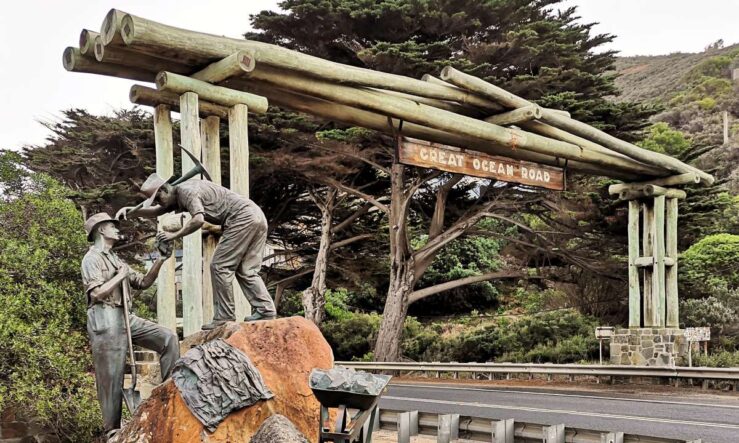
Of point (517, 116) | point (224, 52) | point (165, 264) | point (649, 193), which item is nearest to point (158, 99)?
point (224, 52)

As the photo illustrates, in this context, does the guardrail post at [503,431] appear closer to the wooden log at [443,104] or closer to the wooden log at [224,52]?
the wooden log at [224,52]

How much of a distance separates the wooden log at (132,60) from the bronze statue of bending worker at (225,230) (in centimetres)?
262

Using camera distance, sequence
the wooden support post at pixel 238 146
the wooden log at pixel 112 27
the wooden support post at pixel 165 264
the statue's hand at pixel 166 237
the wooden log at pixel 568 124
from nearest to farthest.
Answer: the statue's hand at pixel 166 237 → the wooden log at pixel 112 27 → the wooden support post at pixel 165 264 → the wooden support post at pixel 238 146 → the wooden log at pixel 568 124

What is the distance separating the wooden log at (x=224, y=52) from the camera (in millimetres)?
9266

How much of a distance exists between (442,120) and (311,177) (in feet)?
25.4

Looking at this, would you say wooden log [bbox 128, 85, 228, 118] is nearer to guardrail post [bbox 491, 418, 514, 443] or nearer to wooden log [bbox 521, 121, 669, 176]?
guardrail post [bbox 491, 418, 514, 443]

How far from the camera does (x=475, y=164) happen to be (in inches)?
554

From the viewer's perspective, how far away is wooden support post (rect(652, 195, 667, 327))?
1847 centimetres

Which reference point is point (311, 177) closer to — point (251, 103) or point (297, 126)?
point (297, 126)

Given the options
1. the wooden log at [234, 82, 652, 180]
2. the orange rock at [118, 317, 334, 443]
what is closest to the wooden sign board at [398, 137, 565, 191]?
the wooden log at [234, 82, 652, 180]

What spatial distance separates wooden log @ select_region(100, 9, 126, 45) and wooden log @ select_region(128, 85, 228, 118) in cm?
97

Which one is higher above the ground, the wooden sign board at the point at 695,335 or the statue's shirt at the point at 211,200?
the statue's shirt at the point at 211,200

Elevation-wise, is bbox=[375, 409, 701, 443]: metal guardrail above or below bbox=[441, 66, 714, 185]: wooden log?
below

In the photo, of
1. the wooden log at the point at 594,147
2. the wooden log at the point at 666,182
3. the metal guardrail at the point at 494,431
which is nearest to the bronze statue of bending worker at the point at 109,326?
the metal guardrail at the point at 494,431
